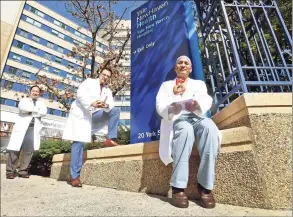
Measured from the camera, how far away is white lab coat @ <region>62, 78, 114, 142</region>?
372cm

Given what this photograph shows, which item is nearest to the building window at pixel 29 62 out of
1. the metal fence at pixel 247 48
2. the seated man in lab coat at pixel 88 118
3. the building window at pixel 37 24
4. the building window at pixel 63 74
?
the building window at pixel 63 74

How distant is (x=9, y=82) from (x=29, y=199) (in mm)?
40867

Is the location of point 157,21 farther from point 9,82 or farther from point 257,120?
point 9,82

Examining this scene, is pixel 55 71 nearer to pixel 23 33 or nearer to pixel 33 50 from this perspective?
pixel 33 50

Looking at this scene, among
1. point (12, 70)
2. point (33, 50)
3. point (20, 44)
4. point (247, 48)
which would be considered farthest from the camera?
point (33, 50)

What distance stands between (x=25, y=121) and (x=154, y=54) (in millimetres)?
2811

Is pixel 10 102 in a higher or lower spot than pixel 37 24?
lower

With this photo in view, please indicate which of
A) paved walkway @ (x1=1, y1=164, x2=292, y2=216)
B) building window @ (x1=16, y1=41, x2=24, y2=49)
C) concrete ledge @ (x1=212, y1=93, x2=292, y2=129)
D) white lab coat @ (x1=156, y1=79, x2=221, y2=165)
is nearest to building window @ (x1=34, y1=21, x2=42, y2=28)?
building window @ (x1=16, y1=41, x2=24, y2=49)

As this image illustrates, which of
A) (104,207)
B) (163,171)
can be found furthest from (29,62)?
(104,207)

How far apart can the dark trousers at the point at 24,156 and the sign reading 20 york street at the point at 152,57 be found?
6.57 ft

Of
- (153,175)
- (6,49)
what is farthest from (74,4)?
(6,49)

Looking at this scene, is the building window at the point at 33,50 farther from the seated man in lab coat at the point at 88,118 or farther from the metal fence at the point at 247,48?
the metal fence at the point at 247,48

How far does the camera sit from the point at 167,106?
243cm

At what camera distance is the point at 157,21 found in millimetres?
4871
